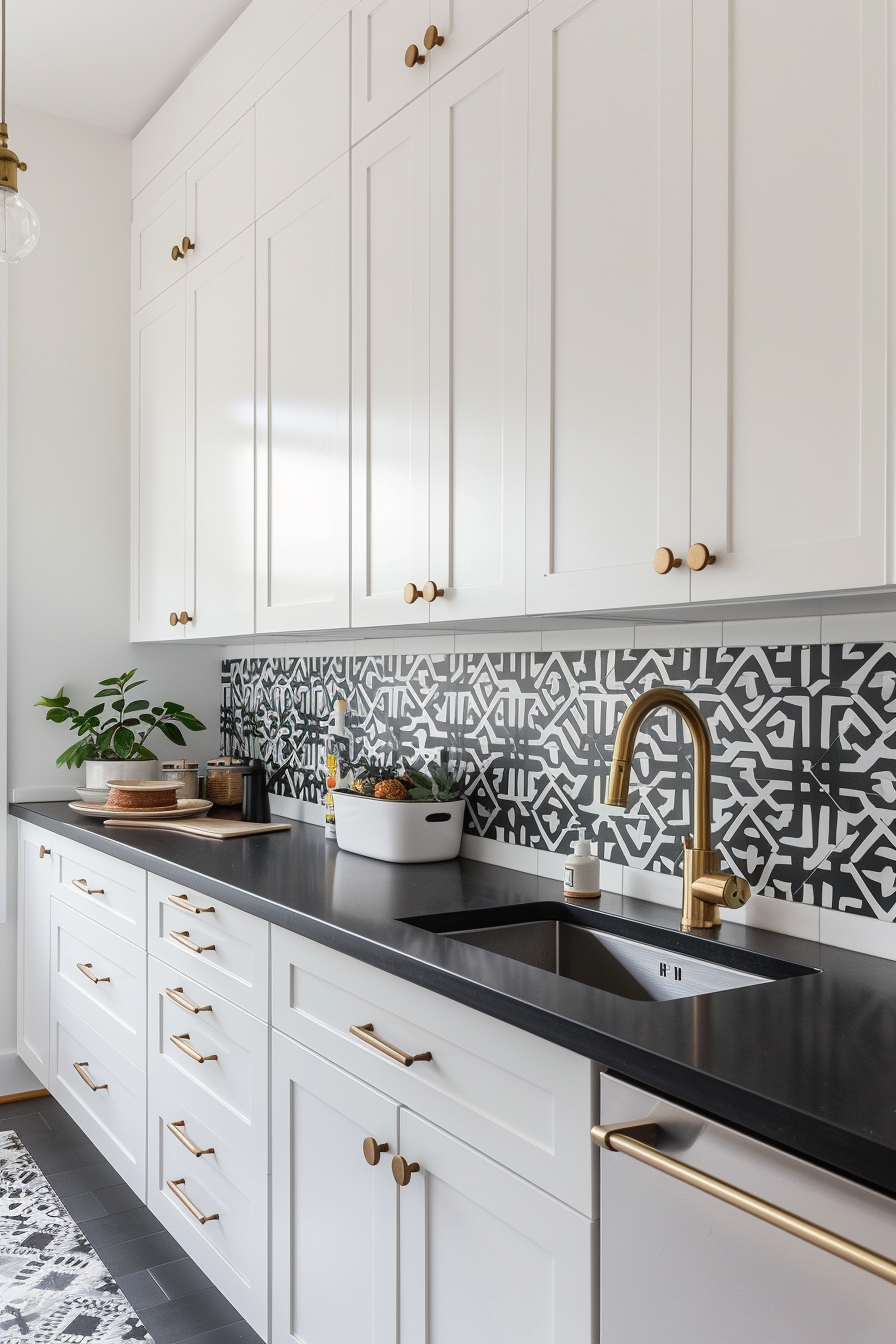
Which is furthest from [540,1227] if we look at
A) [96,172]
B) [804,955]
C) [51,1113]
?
[96,172]

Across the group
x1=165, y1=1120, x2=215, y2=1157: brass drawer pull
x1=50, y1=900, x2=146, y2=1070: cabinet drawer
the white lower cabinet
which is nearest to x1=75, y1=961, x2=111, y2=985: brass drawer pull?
x1=50, y1=900, x2=146, y2=1070: cabinet drawer

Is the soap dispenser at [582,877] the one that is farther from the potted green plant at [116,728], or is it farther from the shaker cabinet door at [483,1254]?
the potted green plant at [116,728]

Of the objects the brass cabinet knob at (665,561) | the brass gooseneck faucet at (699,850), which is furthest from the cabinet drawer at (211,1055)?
the brass cabinet knob at (665,561)

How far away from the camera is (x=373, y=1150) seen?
4.78 ft

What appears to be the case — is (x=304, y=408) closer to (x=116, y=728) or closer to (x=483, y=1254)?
(x=116, y=728)

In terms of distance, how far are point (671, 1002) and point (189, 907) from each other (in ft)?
3.97

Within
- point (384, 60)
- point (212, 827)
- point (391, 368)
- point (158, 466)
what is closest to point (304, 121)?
point (384, 60)

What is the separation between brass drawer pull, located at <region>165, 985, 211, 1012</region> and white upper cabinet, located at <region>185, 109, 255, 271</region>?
1.79 metres

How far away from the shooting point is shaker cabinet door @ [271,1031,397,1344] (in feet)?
4.81

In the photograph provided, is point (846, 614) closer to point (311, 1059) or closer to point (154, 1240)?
point (311, 1059)

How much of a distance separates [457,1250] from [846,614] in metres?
0.99

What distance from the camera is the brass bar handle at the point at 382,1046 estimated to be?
1.39 metres

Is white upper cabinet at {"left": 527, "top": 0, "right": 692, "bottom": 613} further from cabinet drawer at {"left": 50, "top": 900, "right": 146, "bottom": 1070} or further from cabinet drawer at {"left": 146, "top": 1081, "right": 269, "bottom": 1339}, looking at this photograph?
cabinet drawer at {"left": 50, "top": 900, "right": 146, "bottom": 1070}

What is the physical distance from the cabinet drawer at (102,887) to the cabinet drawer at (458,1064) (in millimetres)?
750
